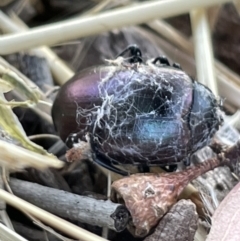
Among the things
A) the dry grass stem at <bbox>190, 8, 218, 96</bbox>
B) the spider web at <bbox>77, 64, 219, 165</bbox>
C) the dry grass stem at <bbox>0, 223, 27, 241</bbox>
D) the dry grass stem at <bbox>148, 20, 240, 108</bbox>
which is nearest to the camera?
the dry grass stem at <bbox>0, 223, 27, 241</bbox>

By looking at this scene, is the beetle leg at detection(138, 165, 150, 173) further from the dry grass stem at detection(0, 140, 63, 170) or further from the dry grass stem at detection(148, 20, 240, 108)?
the dry grass stem at detection(148, 20, 240, 108)

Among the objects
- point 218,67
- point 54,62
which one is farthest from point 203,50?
point 54,62

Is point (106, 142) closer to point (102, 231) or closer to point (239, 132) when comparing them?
point (102, 231)

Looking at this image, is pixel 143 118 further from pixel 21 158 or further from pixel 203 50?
pixel 203 50

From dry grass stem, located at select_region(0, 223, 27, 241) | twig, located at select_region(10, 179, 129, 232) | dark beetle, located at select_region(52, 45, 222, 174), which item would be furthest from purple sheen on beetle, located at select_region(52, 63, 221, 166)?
dry grass stem, located at select_region(0, 223, 27, 241)

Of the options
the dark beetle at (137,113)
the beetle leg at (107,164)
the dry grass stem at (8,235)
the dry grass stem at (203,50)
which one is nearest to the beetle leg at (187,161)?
the dark beetle at (137,113)

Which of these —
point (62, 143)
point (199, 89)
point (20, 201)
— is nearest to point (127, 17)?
point (199, 89)

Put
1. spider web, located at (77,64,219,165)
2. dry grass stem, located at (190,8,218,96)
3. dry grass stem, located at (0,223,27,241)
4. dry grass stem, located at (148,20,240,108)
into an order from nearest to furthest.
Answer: dry grass stem, located at (0,223,27,241), spider web, located at (77,64,219,165), dry grass stem, located at (190,8,218,96), dry grass stem, located at (148,20,240,108)
